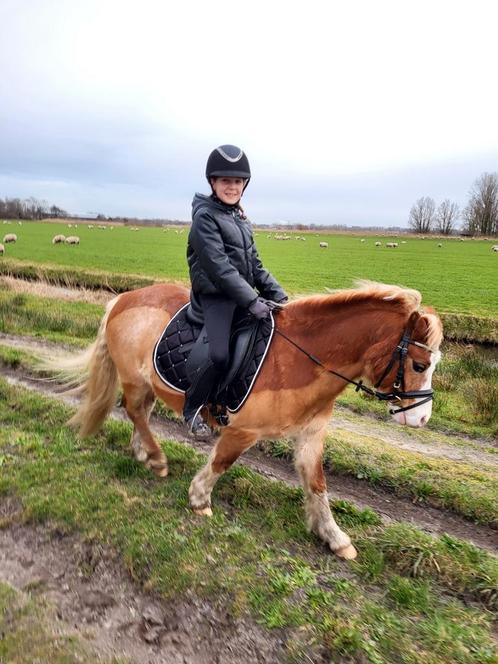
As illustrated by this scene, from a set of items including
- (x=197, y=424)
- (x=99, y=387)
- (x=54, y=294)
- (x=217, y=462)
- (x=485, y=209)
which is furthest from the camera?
(x=485, y=209)

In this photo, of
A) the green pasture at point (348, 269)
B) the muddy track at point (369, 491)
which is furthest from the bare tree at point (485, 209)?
the muddy track at point (369, 491)

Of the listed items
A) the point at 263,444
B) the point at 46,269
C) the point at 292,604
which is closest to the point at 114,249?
the point at 46,269

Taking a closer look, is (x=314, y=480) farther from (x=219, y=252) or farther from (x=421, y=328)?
(x=219, y=252)

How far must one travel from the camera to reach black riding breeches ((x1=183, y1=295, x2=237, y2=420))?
4.02 metres

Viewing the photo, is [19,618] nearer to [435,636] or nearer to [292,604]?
[292,604]

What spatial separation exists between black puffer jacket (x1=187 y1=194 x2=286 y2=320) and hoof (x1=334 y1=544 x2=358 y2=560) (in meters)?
2.36

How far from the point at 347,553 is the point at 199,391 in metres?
1.96

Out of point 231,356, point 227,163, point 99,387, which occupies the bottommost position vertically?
point 99,387

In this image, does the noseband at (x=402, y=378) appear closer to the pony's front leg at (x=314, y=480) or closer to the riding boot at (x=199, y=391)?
the pony's front leg at (x=314, y=480)

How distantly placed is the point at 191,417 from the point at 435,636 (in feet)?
8.48

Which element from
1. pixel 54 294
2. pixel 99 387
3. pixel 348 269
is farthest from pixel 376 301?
pixel 348 269

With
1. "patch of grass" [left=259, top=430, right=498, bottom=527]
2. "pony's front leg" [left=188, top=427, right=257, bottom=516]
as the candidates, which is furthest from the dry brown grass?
"pony's front leg" [left=188, top=427, right=257, bottom=516]

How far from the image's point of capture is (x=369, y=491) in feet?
17.4

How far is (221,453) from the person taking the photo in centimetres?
428
